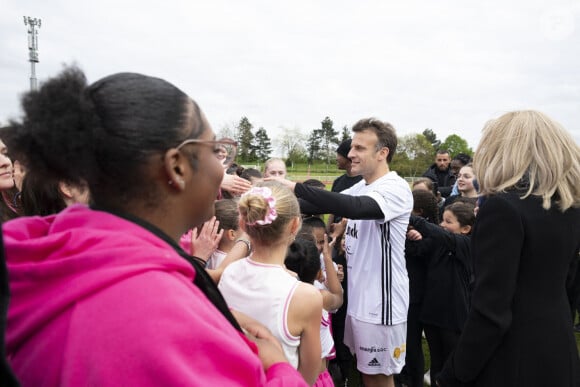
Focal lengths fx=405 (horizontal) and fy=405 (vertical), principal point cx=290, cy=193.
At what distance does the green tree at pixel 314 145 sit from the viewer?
81688 millimetres

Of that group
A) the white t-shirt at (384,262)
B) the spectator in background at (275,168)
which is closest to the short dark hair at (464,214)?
the white t-shirt at (384,262)

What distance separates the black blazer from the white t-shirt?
1.50 m

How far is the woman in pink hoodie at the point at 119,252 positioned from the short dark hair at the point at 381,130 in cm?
290

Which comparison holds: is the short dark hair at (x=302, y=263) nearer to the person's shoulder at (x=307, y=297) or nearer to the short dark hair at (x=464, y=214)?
the person's shoulder at (x=307, y=297)

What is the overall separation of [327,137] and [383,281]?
8943 centimetres

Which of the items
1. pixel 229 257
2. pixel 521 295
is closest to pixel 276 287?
pixel 229 257

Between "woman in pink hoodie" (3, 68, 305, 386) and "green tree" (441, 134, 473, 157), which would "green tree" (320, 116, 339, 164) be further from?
"woman in pink hoodie" (3, 68, 305, 386)

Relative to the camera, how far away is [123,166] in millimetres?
1052

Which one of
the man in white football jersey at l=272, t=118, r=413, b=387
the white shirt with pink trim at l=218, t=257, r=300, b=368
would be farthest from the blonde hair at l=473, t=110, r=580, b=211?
the man in white football jersey at l=272, t=118, r=413, b=387

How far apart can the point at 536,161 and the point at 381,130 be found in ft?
6.40

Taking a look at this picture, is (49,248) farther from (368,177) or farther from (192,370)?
(368,177)

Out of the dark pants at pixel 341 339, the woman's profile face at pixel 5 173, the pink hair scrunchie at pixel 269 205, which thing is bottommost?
the dark pants at pixel 341 339

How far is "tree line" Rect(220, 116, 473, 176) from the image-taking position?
69.2 m

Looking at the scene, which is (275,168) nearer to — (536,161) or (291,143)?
(536,161)
